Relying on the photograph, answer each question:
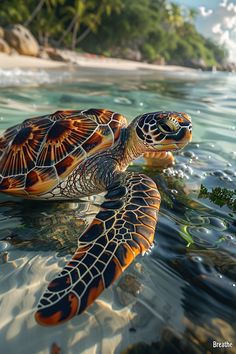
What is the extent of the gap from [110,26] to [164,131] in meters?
43.8

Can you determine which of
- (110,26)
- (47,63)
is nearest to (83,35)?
(110,26)

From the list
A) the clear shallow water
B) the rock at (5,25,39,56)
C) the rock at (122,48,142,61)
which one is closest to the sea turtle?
the clear shallow water

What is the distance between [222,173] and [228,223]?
3.39 feet

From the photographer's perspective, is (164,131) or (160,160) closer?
(164,131)

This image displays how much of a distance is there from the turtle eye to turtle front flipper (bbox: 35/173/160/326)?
0.58 metres

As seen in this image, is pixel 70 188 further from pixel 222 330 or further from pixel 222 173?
pixel 222 173

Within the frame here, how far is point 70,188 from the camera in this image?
93.4 inches

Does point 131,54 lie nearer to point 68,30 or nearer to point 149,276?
point 68,30

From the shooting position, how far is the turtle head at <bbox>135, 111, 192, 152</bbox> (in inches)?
90.7

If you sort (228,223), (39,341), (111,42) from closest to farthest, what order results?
(39,341) < (228,223) < (111,42)

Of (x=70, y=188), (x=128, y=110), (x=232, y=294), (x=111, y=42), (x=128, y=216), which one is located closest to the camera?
(x=232, y=294)

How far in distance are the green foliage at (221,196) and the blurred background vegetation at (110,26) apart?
30.5m

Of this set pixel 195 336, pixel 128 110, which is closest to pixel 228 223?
pixel 195 336

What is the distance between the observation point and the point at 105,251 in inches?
57.2
